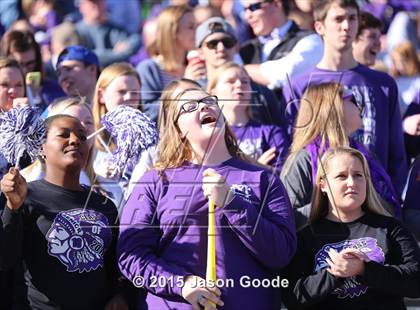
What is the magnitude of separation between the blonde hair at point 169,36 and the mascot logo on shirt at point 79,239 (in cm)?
254

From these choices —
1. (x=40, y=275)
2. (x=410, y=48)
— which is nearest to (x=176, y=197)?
(x=40, y=275)

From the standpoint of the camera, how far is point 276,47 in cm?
741

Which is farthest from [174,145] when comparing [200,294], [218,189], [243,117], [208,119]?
[243,117]

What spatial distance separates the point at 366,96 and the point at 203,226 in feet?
6.45

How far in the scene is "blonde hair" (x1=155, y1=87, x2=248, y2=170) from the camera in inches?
205

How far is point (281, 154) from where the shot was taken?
244 inches

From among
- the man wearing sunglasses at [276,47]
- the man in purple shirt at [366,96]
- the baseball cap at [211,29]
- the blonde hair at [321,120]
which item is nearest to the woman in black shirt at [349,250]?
the blonde hair at [321,120]

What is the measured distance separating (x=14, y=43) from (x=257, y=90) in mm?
1967

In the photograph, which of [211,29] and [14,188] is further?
[211,29]

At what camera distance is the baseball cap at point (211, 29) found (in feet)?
23.8

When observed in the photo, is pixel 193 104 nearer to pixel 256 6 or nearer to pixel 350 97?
pixel 350 97

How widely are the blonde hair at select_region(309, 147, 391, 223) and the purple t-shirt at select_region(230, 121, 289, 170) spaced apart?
32.1 inches

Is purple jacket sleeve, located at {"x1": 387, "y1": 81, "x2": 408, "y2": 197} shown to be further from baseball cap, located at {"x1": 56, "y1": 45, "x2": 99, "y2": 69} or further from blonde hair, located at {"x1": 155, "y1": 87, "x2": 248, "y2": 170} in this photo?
baseball cap, located at {"x1": 56, "y1": 45, "x2": 99, "y2": 69}

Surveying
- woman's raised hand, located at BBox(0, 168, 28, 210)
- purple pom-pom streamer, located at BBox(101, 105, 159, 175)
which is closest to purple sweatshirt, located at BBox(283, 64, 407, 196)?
purple pom-pom streamer, located at BBox(101, 105, 159, 175)
